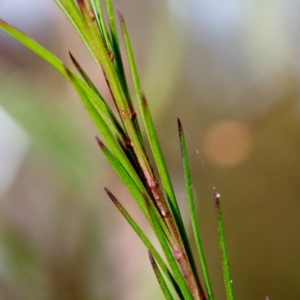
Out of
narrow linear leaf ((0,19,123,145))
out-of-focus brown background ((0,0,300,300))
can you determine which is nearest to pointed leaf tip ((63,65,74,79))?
narrow linear leaf ((0,19,123,145))

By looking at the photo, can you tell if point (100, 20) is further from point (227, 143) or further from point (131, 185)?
point (227, 143)

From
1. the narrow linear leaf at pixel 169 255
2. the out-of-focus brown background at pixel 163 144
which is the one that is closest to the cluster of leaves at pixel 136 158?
the narrow linear leaf at pixel 169 255

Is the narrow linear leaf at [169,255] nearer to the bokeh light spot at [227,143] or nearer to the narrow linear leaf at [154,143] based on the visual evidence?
the narrow linear leaf at [154,143]

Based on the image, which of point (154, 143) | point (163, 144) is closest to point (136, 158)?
point (154, 143)

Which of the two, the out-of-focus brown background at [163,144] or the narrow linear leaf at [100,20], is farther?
the out-of-focus brown background at [163,144]

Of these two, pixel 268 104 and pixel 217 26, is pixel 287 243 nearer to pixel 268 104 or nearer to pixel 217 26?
pixel 268 104

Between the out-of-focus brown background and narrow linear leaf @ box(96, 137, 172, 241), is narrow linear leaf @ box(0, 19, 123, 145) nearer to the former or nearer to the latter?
narrow linear leaf @ box(96, 137, 172, 241)

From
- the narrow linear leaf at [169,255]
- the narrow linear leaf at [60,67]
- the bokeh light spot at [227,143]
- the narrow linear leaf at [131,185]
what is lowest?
the narrow linear leaf at [169,255]

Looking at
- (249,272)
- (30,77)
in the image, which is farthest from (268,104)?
(30,77)
